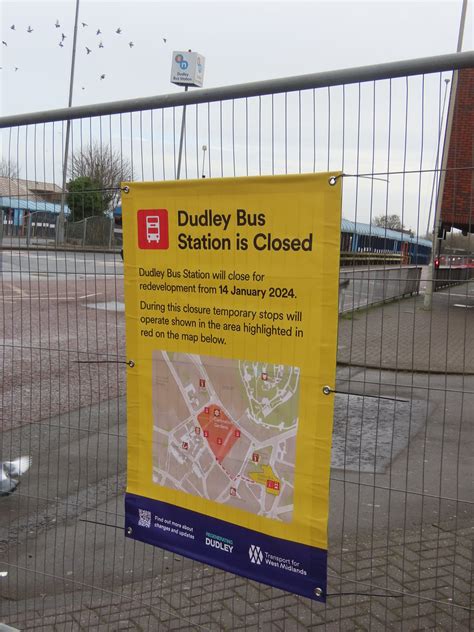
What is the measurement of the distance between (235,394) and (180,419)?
309mm

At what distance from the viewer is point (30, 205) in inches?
137

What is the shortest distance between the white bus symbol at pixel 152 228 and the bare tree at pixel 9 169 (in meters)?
1.02

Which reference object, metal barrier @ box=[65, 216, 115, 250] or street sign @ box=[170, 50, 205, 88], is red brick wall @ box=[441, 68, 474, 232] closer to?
metal barrier @ box=[65, 216, 115, 250]

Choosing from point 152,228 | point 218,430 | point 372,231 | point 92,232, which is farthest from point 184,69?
point 218,430

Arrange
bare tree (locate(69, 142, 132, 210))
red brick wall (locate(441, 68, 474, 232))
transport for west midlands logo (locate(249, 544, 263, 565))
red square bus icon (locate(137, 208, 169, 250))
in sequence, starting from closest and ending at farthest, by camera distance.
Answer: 1. red brick wall (locate(441, 68, 474, 232))
2. transport for west midlands logo (locate(249, 544, 263, 565))
3. red square bus icon (locate(137, 208, 169, 250))
4. bare tree (locate(69, 142, 132, 210))

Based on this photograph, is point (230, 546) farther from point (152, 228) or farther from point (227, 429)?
point (152, 228)

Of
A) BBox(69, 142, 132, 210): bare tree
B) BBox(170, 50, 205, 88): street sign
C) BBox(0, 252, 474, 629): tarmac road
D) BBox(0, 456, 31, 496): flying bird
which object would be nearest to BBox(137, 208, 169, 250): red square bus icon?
BBox(69, 142, 132, 210): bare tree

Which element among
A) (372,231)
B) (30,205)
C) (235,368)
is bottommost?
(235,368)

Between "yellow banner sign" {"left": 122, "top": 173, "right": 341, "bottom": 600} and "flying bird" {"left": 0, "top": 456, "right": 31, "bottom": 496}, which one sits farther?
"flying bird" {"left": 0, "top": 456, "right": 31, "bottom": 496}

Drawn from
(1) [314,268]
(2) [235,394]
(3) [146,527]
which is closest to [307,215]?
A: (1) [314,268]

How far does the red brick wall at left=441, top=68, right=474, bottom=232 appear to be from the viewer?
2295mm

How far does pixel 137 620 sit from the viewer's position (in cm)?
321

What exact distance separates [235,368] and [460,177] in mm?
1103

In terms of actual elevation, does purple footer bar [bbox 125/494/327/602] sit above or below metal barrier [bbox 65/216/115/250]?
below
